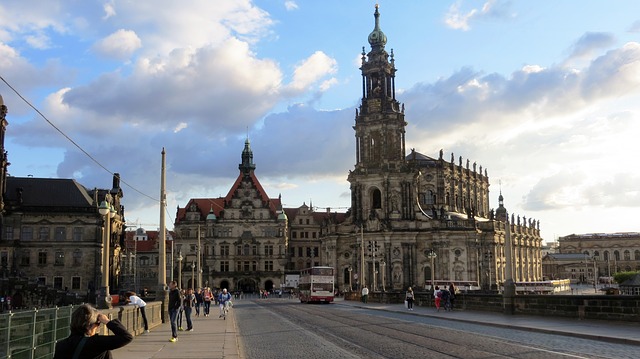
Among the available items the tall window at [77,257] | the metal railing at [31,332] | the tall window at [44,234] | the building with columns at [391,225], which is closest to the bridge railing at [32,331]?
the metal railing at [31,332]

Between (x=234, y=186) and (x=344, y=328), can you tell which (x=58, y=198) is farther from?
(x=344, y=328)

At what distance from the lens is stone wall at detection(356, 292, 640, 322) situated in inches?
981

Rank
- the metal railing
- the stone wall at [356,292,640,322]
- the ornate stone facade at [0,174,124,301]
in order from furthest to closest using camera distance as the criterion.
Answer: the ornate stone facade at [0,174,124,301] < the stone wall at [356,292,640,322] < the metal railing

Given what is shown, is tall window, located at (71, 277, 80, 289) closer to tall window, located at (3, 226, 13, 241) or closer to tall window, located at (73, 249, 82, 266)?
tall window, located at (73, 249, 82, 266)

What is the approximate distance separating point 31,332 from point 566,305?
77.9ft

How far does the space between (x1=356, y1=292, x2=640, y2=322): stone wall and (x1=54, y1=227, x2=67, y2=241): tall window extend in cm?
5244

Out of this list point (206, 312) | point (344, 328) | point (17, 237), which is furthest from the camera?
point (17, 237)

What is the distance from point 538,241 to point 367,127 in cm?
5096

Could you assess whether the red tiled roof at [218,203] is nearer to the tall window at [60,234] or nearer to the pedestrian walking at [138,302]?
the tall window at [60,234]

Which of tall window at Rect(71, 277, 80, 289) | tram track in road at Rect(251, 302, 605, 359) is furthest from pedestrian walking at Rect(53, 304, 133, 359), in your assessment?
tall window at Rect(71, 277, 80, 289)

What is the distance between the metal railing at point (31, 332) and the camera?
10.8 m

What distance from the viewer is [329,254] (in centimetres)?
9669

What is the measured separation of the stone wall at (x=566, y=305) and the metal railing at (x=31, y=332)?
19.8 m

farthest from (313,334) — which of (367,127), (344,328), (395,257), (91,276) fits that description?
(367,127)
